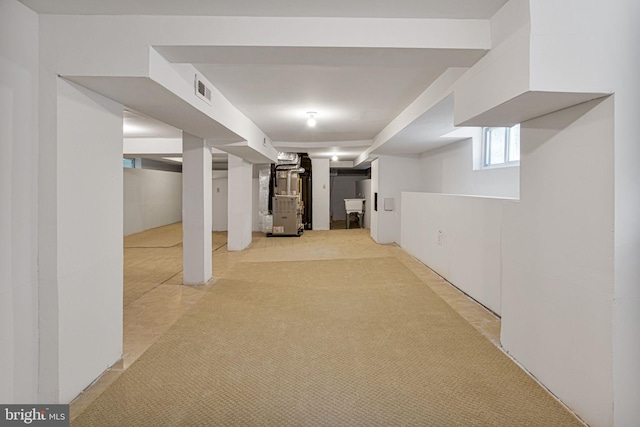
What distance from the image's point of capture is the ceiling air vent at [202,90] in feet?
10.4

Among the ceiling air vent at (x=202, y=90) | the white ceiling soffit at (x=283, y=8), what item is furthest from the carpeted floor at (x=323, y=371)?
the white ceiling soffit at (x=283, y=8)

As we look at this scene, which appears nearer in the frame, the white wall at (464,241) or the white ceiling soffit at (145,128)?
the white wall at (464,241)

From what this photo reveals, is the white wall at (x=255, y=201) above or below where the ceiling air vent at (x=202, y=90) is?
below

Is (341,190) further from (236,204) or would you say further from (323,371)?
(323,371)

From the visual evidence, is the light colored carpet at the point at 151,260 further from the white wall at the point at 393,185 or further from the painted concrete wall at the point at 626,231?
the painted concrete wall at the point at 626,231

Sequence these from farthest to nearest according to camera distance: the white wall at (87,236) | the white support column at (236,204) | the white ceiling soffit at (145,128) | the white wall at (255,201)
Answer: the white wall at (255,201) < the white support column at (236,204) < the white ceiling soffit at (145,128) < the white wall at (87,236)

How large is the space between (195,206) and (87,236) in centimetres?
252

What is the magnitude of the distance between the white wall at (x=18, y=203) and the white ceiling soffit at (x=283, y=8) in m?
0.28

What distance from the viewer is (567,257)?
219cm

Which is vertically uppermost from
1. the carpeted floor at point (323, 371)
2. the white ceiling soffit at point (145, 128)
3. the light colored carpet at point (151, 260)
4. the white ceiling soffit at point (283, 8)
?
the white ceiling soffit at point (145, 128)

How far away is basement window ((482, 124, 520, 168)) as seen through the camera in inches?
190

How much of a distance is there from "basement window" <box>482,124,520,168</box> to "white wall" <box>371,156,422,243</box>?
2.93 meters

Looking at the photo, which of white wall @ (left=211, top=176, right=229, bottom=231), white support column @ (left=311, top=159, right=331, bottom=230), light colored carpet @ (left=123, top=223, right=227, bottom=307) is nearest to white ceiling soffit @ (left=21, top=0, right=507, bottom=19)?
light colored carpet @ (left=123, top=223, right=227, bottom=307)

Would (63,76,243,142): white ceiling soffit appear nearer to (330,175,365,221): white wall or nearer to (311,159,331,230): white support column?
(311,159,331,230): white support column
